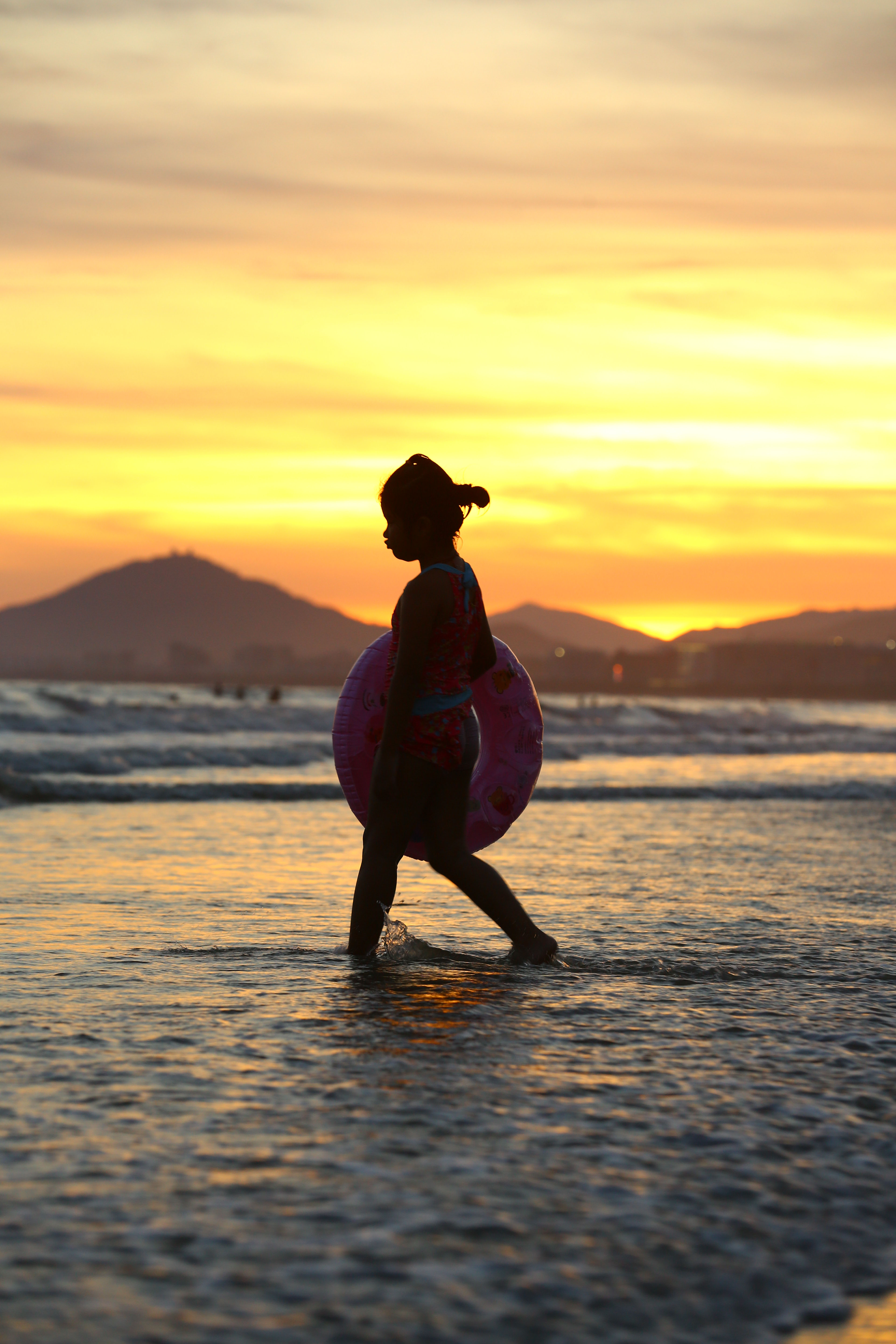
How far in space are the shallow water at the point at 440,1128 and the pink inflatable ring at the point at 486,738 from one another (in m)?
0.55

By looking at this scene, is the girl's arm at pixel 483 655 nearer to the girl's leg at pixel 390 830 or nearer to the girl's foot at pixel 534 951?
the girl's leg at pixel 390 830

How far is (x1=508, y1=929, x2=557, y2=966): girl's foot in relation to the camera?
481 centimetres

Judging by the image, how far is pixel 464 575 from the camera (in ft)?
15.4

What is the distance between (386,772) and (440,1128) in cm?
181

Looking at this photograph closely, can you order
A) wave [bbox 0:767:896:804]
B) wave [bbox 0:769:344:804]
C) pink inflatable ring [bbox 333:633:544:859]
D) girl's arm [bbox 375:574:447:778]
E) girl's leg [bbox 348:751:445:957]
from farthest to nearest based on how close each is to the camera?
wave [bbox 0:767:896:804], wave [bbox 0:769:344:804], pink inflatable ring [bbox 333:633:544:859], girl's leg [bbox 348:751:445:957], girl's arm [bbox 375:574:447:778]

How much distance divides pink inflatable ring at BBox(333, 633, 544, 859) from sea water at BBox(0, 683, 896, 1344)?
1.80 ft

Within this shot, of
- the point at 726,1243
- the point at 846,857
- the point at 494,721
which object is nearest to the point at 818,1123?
the point at 726,1243

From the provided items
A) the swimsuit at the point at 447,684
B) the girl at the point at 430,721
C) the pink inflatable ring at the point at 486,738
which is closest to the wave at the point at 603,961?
the girl at the point at 430,721

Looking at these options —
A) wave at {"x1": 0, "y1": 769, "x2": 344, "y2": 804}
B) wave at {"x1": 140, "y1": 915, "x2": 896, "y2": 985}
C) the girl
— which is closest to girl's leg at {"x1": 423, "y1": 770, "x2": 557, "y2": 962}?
the girl

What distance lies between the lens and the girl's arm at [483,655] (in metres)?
4.88

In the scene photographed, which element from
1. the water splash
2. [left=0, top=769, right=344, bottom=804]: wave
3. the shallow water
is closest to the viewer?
the shallow water

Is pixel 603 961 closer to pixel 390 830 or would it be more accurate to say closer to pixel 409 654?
pixel 390 830

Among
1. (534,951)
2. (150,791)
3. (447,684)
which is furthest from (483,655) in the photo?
(150,791)

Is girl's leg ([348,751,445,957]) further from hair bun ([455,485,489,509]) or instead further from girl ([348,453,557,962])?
hair bun ([455,485,489,509])
